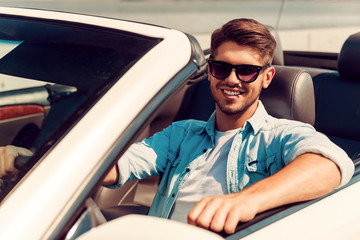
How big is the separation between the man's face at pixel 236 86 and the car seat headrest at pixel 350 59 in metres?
1.25

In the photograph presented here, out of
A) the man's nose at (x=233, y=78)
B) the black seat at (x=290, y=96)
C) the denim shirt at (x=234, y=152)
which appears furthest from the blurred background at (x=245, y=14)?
the man's nose at (x=233, y=78)

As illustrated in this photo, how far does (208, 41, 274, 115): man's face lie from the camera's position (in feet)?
6.80

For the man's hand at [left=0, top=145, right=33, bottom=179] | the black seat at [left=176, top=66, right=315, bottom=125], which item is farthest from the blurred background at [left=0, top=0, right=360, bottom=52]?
the man's hand at [left=0, top=145, right=33, bottom=179]

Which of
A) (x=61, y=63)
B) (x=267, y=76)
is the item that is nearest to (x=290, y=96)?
(x=267, y=76)

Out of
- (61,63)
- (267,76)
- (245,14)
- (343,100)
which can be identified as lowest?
(245,14)

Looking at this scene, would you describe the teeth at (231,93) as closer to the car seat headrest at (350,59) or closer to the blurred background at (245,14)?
the car seat headrest at (350,59)

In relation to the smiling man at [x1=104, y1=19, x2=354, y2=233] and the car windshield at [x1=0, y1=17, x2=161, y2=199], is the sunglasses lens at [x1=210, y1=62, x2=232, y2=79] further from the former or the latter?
the car windshield at [x1=0, y1=17, x2=161, y2=199]

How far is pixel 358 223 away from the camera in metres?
1.82

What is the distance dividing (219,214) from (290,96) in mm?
1497

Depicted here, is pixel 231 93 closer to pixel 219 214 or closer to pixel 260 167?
pixel 260 167

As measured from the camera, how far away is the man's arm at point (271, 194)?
1450 millimetres

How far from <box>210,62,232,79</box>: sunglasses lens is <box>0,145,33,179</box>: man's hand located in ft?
2.68

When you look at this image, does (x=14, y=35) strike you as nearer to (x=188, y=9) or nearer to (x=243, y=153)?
(x=243, y=153)

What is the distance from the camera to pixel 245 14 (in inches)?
833
